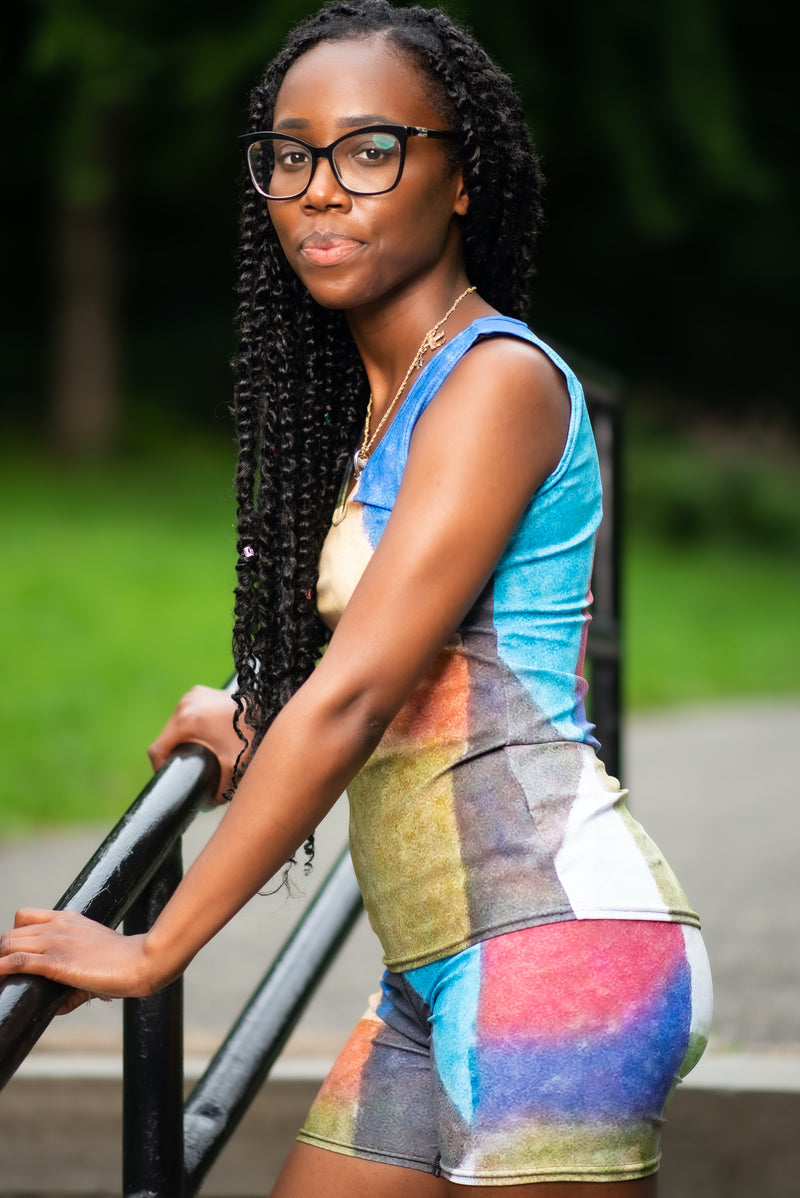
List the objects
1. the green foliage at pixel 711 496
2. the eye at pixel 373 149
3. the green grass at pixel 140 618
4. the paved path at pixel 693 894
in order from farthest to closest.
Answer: the green foliage at pixel 711 496 → the green grass at pixel 140 618 → the paved path at pixel 693 894 → the eye at pixel 373 149

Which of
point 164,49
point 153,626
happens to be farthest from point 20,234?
point 153,626

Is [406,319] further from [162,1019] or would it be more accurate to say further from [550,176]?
[550,176]

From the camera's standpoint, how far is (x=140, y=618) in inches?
380

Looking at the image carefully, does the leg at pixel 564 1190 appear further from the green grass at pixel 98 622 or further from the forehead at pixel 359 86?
the green grass at pixel 98 622

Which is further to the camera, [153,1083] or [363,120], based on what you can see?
[153,1083]

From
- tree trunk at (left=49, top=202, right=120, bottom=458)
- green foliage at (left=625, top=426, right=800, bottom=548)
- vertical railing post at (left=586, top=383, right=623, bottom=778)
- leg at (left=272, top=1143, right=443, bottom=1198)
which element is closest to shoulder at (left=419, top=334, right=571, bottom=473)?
leg at (left=272, top=1143, right=443, bottom=1198)

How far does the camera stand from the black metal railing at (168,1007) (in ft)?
4.91

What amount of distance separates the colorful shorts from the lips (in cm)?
70

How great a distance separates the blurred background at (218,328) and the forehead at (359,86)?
509cm

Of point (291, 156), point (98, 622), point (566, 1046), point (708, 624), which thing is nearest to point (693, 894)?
point (566, 1046)

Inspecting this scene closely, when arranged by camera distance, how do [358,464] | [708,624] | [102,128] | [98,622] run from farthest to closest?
1. [102,128]
2. [708,624]
3. [98,622]
4. [358,464]

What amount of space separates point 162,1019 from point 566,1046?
0.51m

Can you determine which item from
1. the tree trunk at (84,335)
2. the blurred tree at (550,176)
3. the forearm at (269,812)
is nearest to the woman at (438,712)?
the forearm at (269,812)

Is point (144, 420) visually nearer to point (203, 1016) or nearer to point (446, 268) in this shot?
point (203, 1016)
